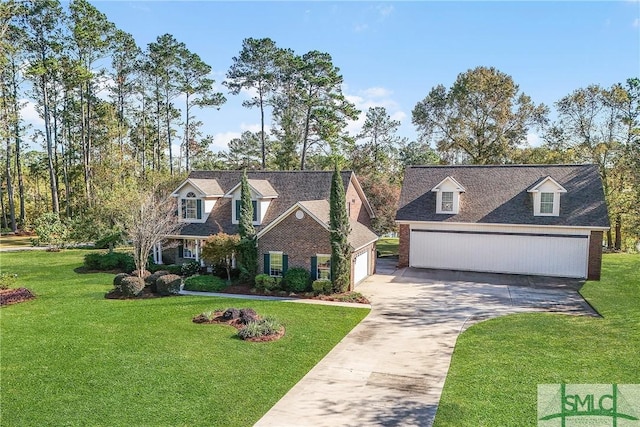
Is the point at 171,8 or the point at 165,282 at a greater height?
the point at 171,8

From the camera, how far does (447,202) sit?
27000 millimetres

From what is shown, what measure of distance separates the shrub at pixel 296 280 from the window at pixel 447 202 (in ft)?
35.3

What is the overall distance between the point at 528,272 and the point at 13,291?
1076 inches

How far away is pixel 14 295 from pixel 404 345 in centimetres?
1788

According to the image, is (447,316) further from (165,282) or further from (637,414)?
(165,282)

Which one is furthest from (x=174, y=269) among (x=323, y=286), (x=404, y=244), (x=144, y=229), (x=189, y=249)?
(x=404, y=244)

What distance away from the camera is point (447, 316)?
680 inches

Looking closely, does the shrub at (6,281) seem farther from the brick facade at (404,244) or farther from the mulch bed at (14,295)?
Result: the brick facade at (404,244)

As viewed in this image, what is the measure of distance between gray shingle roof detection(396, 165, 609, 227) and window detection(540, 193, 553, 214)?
472 millimetres

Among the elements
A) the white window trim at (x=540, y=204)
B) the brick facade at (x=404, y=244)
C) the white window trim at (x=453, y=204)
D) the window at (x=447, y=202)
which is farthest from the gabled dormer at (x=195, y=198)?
the white window trim at (x=540, y=204)

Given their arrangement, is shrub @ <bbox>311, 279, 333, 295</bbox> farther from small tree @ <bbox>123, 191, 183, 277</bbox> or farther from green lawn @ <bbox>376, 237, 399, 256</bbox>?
green lawn @ <bbox>376, 237, 399, 256</bbox>

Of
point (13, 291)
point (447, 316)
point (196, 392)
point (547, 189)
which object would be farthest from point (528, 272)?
point (13, 291)

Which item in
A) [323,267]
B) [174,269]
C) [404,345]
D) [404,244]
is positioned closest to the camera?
[404,345]

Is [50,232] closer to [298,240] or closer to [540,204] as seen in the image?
[298,240]
